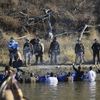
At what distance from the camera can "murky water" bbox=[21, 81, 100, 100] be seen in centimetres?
1931

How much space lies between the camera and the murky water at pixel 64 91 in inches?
760

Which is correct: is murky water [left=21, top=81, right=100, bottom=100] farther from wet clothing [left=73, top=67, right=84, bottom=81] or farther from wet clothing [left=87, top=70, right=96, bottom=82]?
wet clothing [left=73, top=67, right=84, bottom=81]

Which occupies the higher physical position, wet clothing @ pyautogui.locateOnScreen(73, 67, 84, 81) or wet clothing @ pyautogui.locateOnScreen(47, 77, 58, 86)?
wet clothing @ pyautogui.locateOnScreen(73, 67, 84, 81)

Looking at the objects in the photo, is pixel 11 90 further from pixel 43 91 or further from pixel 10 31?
pixel 10 31

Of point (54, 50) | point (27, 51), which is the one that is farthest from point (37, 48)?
point (54, 50)

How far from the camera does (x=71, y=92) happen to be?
21.0 metres

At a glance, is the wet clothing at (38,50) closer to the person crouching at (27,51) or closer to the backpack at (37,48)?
the backpack at (37,48)

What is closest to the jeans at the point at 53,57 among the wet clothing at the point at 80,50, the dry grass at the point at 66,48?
the wet clothing at the point at 80,50

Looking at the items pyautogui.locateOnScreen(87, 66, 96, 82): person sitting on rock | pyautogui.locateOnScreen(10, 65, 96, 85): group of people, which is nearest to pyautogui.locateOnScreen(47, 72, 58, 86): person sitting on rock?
pyautogui.locateOnScreen(10, 65, 96, 85): group of people

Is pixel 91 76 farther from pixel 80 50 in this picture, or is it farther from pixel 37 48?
pixel 37 48

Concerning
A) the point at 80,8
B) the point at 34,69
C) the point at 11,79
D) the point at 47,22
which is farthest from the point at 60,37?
the point at 11,79

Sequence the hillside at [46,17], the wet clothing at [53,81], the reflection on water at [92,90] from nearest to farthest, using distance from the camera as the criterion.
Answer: the reflection on water at [92,90] → the wet clothing at [53,81] → the hillside at [46,17]

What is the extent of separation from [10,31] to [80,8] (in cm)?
682

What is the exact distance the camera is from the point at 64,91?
2136 cm
